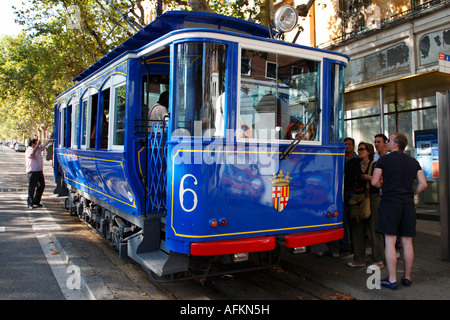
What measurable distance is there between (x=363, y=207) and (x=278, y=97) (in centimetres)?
224

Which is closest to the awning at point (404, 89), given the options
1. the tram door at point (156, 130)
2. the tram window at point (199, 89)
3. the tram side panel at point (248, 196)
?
the tram side panel at point (248, 196)

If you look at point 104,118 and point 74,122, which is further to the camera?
point 74,122

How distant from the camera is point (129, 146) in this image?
4879mm

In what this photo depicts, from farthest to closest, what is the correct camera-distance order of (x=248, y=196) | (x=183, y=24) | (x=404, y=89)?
(x=404, y=89) < (x=183, y=24) < (x=248, y=196)

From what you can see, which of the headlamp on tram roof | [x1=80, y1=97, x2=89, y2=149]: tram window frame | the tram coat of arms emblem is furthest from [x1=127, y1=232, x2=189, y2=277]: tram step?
[x1=80, y1=97, x2=89, y2=149]: tram window frame

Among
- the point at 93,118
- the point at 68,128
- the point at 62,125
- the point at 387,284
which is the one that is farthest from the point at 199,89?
the point at 62,125

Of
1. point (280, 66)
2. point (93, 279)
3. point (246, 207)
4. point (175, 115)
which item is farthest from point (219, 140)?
point (93, 279)

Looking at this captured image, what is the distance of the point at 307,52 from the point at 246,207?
201 centimetres

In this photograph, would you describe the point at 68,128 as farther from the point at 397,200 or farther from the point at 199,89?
the point at 397,200

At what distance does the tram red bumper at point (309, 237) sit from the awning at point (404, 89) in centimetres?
325

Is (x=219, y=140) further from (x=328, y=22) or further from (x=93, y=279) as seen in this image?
(x=328, y=22)

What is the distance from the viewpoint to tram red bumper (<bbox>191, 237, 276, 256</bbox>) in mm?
3789

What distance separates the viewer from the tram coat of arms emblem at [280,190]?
4.23 meters

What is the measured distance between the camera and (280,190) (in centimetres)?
428
